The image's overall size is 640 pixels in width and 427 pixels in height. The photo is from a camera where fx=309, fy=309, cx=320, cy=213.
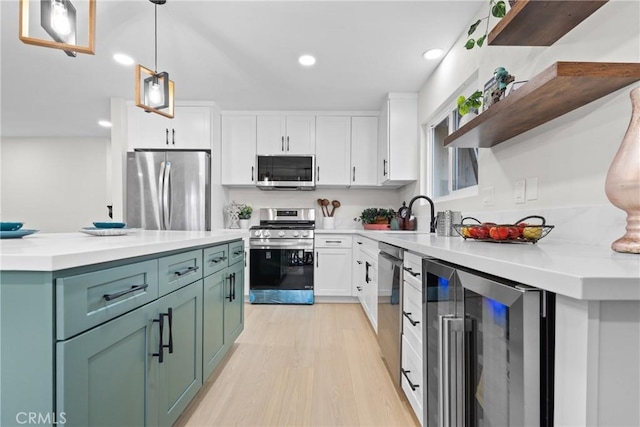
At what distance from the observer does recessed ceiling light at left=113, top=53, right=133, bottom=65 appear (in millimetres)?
2717

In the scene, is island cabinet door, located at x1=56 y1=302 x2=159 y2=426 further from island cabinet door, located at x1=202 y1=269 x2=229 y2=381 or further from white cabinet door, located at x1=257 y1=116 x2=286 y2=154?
white cabinet door, located at x1=257 y1=116 x2=286 y2=154

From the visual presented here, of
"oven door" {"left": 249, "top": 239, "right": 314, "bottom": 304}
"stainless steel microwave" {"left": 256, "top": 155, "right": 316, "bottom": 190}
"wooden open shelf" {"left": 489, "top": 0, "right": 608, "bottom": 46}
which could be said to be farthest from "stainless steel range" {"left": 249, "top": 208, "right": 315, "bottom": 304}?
"wooden open shelf" {"left": 489, "top": 0, "right": 608, "bottom": 46}

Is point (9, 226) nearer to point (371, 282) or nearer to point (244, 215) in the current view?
point (371, 282)

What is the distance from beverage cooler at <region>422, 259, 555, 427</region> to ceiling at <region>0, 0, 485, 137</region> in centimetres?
189

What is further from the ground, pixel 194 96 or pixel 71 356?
pixel 194 96

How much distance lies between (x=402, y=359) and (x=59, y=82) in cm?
420

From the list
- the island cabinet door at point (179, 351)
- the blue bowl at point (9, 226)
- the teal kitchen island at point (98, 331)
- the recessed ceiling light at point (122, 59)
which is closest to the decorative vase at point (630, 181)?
the teal kitchen island at point (98, 331)

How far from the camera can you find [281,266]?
3.69 m

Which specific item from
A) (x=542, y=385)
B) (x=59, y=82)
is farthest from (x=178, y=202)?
(x=542, y=385)

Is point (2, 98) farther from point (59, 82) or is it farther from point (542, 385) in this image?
point (542, 385)

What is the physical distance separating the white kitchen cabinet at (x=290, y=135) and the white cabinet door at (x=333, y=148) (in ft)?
0.34

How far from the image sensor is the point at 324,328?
2.87 meters

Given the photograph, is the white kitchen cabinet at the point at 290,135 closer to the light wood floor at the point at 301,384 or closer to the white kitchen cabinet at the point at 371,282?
the white kitchen cabinet at the point at 371,282

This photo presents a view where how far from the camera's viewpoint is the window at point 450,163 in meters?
2.48
